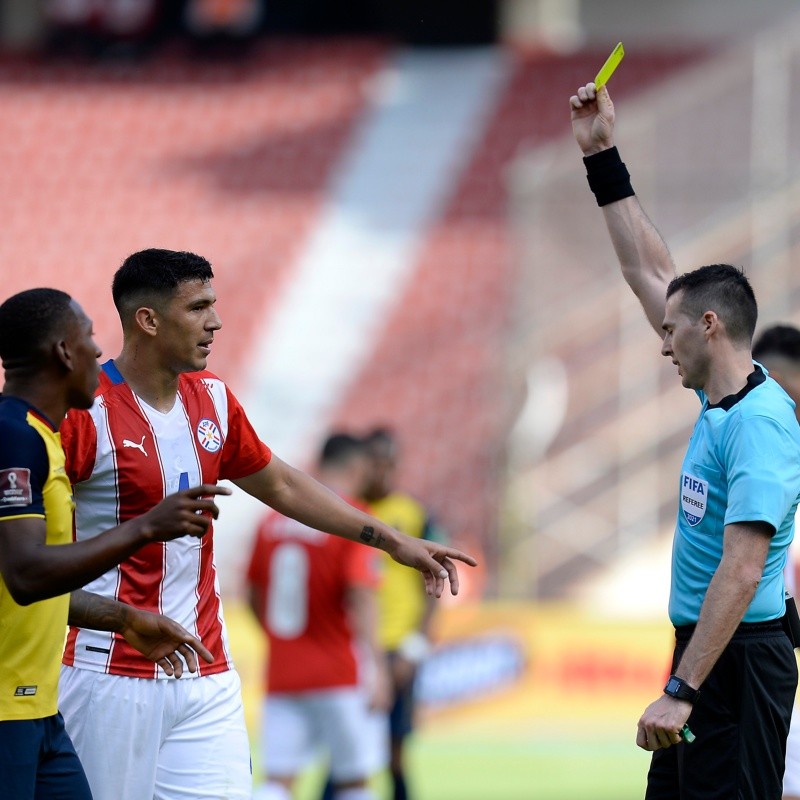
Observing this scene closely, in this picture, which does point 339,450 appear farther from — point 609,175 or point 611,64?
point 611,64

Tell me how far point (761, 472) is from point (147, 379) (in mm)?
2046

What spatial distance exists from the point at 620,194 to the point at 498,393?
35.0 feet

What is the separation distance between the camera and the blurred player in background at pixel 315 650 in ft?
24.4

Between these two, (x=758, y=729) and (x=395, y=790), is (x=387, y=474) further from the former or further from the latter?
(x=758, y=729)

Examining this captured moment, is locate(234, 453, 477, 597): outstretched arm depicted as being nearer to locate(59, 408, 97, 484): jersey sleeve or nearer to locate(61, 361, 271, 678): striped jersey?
locate(61, 361, 271, 678): striped jersey

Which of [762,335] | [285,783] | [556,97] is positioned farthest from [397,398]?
[762,335]

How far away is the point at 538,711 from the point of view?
11.0 meters

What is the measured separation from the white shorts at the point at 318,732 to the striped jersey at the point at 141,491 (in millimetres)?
2798

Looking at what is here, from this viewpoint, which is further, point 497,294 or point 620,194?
point 497,294

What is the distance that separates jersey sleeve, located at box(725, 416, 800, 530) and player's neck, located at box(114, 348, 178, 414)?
6.20 ft

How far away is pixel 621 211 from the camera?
17.6 ft


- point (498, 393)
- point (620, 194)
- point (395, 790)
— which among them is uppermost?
point (498, 393)

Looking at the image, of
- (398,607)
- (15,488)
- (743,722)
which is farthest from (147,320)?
(398,607)

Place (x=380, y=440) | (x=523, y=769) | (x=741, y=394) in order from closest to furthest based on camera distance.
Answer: (x=741, y=394)
(x=380, y=440)
(x=523, y=769)
